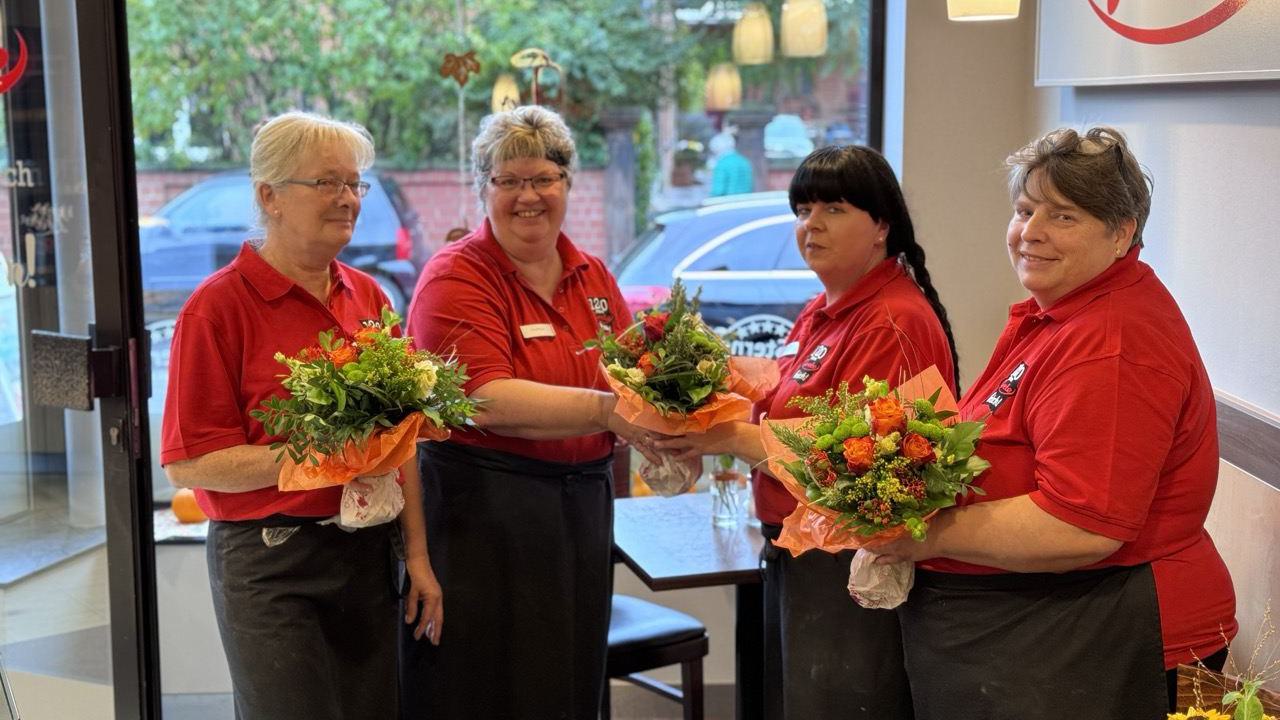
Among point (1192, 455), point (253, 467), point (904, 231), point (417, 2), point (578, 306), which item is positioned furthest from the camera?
point (417, 2)

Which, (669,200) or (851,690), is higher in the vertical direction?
(669,200)

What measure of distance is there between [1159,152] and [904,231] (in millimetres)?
651

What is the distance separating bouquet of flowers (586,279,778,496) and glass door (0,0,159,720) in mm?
1376

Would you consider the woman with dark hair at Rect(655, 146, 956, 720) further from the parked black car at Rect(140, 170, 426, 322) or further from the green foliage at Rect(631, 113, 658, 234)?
the parked black car at Rect(140, 170, 426, 322)

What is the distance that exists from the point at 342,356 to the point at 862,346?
1020 mm

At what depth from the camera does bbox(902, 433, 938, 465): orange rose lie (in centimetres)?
188

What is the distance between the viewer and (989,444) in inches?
79.8

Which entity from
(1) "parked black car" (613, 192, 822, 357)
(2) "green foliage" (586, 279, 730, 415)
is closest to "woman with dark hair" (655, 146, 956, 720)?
(2) "green foliage" (586, 279, 730, 415)

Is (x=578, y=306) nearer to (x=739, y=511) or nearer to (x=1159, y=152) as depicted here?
(x=739, y=511)

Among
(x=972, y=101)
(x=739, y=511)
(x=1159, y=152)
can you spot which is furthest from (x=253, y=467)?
(x=972, y=101)

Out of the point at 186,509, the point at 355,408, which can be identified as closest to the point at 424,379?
the point at 355,408

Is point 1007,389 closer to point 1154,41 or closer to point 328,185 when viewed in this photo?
point 1154,41

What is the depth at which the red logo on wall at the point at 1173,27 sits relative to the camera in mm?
2213

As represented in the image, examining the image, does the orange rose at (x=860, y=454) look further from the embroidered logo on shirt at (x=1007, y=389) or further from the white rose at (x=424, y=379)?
the white rose at (x=424, y=379)
